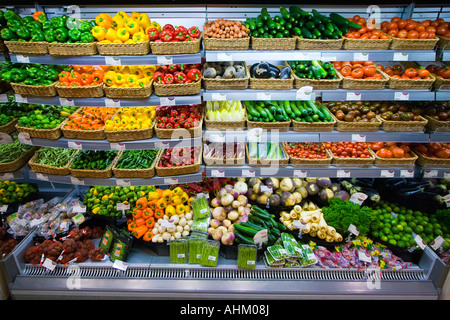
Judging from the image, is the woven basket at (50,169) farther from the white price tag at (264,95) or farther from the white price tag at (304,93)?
the white price tag at (304,93)

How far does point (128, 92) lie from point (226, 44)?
108 centimetres

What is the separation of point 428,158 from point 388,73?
1.06m

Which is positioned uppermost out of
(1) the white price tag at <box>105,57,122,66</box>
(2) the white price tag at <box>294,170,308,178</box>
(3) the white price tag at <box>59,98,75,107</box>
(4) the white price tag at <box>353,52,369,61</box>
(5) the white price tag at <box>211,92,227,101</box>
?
(4) the white price tag at <box>353,52,369,61</box>

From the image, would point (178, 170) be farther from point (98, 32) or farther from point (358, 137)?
point (358, 137)

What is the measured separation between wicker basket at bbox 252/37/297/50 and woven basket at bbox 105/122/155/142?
1.39 meters

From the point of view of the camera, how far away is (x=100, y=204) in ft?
12.2

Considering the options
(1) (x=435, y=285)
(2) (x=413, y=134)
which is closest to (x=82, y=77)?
(2) (x=413, y=134)

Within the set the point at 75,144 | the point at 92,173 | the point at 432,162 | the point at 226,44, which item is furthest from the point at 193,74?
the point at 432,162

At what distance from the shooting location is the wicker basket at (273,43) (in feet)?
9.77

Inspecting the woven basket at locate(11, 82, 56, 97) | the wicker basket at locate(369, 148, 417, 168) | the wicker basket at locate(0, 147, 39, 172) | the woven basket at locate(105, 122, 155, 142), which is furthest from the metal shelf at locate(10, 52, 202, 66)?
the wicker basket at locate(369, 148, 417, 168)

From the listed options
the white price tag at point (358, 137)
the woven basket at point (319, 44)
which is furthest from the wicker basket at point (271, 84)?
the white price tag at point (358, 137)

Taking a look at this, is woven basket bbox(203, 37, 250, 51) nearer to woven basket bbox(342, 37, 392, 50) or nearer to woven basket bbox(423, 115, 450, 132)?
woven basket bbox(342, 37, 392, 50)

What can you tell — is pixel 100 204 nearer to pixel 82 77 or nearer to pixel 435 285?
pixel 82 77

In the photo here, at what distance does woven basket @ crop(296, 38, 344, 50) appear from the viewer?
299cm
